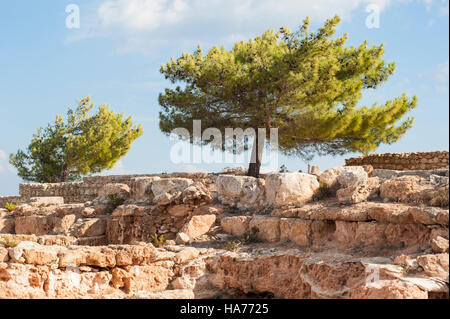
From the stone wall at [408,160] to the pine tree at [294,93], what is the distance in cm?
171

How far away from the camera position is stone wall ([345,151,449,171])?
14320mm

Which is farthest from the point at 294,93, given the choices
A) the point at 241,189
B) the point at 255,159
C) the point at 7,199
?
the point at 7,199

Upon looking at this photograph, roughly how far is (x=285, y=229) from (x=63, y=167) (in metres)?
21.2

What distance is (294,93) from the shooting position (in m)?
16.1

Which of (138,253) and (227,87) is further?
(227,87)

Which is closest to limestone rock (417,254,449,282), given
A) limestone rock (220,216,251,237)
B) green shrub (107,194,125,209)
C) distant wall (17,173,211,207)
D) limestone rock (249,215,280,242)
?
limestone rock (249,215,280,242)

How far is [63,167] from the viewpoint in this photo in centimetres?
2703

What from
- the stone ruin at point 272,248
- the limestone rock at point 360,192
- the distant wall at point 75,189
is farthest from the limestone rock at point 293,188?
the distant wall at point 75,189

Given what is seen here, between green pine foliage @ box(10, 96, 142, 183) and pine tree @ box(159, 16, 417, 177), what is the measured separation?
32.4 feet

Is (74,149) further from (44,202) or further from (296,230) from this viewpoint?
(296,230)

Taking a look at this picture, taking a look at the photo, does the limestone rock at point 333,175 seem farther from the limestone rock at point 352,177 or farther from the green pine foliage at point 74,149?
the green pine foliage at point 74,149

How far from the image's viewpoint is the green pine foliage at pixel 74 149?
2673 cm
